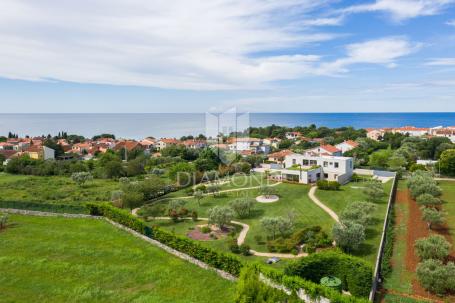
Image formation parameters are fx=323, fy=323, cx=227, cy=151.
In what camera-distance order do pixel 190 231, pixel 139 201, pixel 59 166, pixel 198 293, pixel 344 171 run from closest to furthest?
1. pixel 198 293
2. pixel 190 231
3. pixel 139 201
4. pixel 344 171
5. pixel 59 166

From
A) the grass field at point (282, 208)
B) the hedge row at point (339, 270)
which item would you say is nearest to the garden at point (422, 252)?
the hedge row at point (339, 270)

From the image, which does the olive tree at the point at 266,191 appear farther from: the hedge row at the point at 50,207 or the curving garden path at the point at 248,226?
the hedge row at the point at 50,207

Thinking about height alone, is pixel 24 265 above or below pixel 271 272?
below

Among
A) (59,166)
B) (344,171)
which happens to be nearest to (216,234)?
(344,171)

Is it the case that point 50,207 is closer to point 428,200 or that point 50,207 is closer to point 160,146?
point 428,200

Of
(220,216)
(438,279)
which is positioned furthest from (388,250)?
(220,216)

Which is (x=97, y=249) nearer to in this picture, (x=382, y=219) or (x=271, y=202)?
(x=271, y=202)

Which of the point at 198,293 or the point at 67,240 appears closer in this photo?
the point at 198,293
